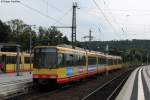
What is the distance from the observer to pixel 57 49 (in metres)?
25.7

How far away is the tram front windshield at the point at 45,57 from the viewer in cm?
2575

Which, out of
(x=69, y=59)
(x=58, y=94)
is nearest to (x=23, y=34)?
(x=69, y=59)

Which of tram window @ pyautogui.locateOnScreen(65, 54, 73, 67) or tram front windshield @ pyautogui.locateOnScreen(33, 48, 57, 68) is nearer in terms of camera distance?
tram front windshield @ pyautogui.locateOnScreen(33, 48, 57, 68)

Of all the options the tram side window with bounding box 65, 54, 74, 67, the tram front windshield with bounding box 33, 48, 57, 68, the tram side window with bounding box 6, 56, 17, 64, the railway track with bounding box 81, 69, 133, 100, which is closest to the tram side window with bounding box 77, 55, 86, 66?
the railway track with bounding box 81, 69, 133, 100

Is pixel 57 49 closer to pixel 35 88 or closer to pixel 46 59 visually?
pixel 46 59

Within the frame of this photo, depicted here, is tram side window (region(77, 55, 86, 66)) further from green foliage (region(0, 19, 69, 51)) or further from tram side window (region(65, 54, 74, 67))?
green foliage (region(0, 19, 69, 51))

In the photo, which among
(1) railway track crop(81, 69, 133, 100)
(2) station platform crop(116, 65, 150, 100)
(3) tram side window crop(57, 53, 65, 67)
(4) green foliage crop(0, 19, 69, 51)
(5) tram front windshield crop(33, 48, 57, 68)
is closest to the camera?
(1) railway track crop(81, 69, 133, 100)

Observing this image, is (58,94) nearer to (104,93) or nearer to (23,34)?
(104,93)

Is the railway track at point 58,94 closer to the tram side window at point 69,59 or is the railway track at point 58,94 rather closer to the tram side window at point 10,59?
the tram side window at point 69,59

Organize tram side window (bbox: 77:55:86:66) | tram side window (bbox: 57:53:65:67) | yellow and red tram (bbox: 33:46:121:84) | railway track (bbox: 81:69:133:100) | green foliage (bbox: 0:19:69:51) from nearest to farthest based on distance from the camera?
railway track (bbox: 81:69:133:100) < yellow and red tram (bbox: 33:46:121:84) < tram side window (bbox: 57:53:65:67) < tram side window (bbox: 77:55:86:66) < green foliage (bbox: 0:19:69:51)

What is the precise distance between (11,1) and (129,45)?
73.2 m

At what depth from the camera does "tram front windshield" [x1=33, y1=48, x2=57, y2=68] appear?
84.5 ft

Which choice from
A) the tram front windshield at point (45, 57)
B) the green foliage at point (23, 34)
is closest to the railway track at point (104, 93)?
the tram front windshield at point (45, 57)

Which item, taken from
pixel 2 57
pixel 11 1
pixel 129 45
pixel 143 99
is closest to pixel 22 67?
pixel 2 57
